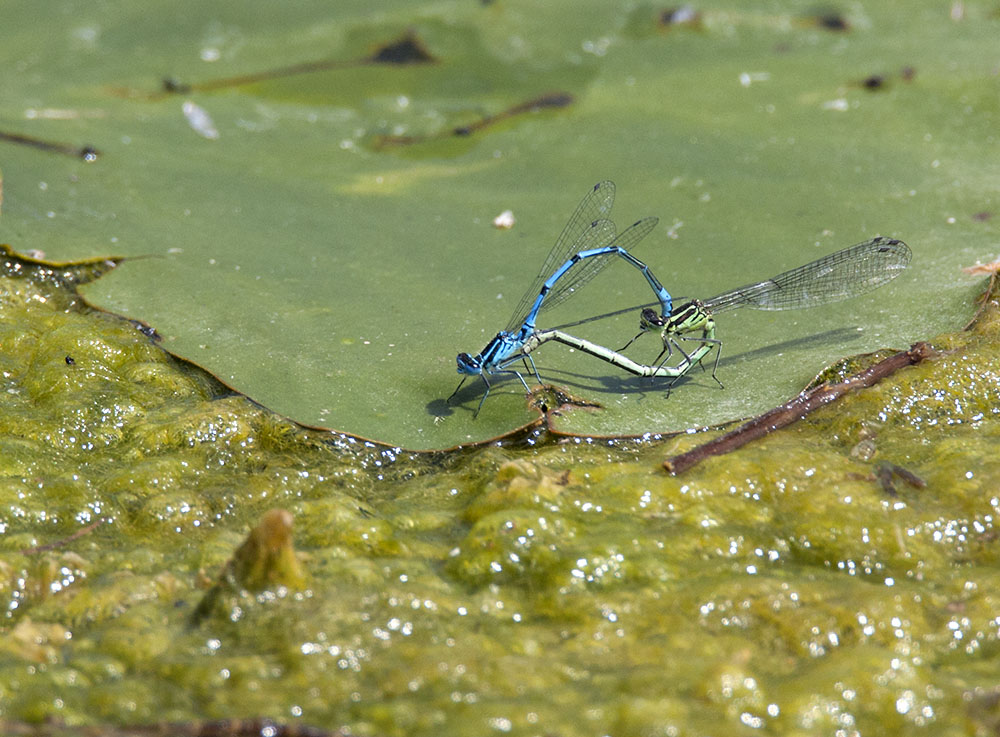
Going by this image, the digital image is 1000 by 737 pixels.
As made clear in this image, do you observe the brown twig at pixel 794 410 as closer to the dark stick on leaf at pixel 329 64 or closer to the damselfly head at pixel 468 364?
the damselfly head at pixel 468 364

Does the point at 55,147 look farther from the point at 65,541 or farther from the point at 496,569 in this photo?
the point at 496,569

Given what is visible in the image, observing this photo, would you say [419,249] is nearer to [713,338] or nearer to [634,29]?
[713,338]

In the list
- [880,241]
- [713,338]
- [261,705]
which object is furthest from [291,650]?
[880,241]

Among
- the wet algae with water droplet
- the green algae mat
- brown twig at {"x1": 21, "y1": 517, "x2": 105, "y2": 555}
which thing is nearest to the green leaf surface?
the green algae mat

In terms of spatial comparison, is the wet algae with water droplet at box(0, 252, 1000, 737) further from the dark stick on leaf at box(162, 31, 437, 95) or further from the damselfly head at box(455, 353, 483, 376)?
the dark stick on leaf at box(162, 31, 437, 95)

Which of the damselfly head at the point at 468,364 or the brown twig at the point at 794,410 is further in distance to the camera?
the damselfly head at the point at 468,364

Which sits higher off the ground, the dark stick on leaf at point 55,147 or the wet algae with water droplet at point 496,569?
the dark stick on leaf at point 55,147

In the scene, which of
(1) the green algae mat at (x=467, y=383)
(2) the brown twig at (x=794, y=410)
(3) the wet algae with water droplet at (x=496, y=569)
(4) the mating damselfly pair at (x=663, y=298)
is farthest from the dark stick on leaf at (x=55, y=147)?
(2) the brown twig at (x=794, y=410)
